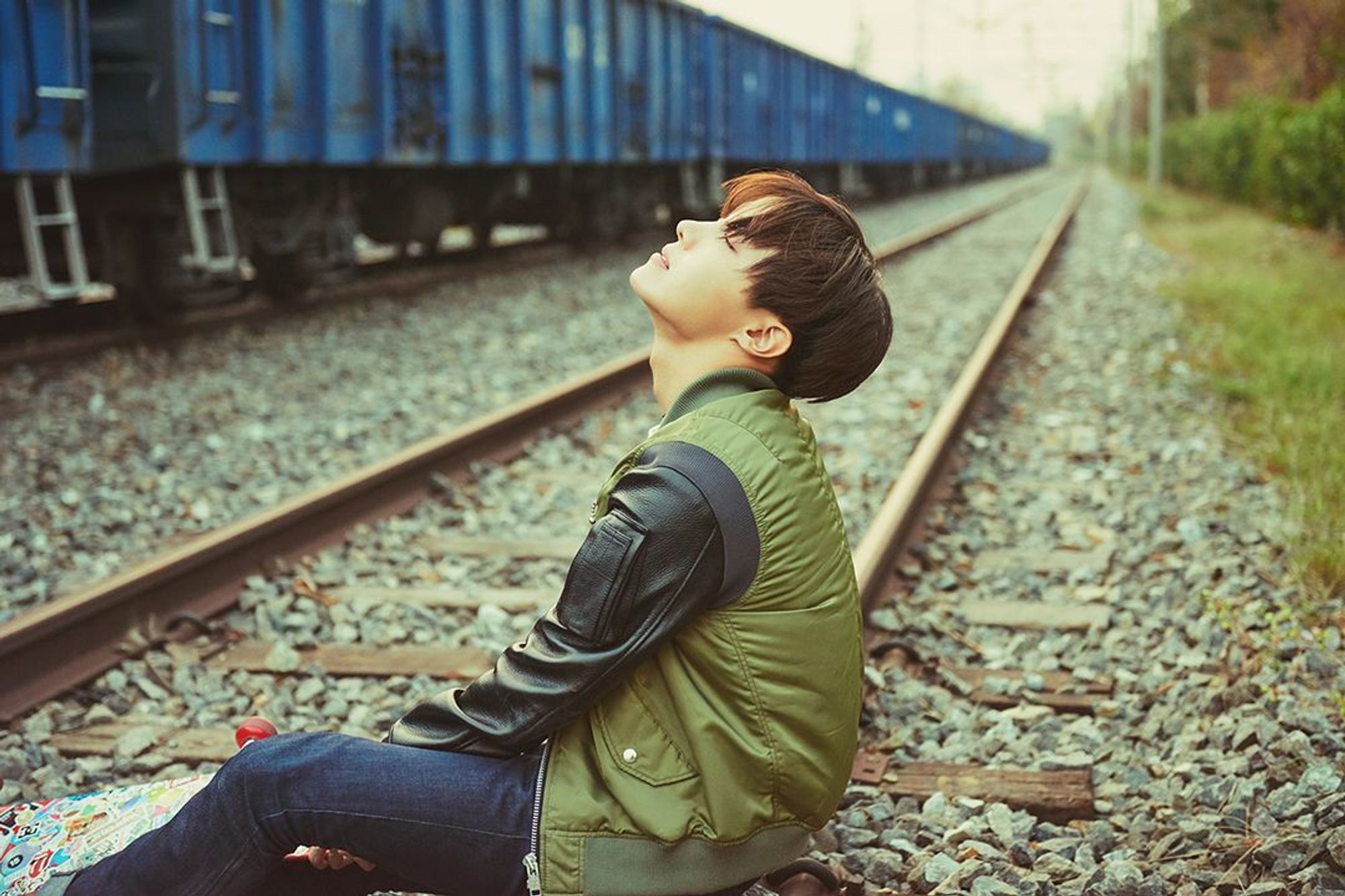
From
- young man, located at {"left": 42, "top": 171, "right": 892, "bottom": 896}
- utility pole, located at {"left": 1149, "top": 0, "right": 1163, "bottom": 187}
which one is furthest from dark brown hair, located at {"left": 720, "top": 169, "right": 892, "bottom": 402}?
utility pole, located at {"left": 1149, "top": 0, "right": 1163, "bottom": 187}

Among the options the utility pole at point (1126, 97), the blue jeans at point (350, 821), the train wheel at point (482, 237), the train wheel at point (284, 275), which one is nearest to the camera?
the blue jeans at point (350, 821)

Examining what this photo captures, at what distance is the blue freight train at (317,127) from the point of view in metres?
7.63

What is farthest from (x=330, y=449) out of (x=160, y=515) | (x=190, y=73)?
(x=190, y=73)

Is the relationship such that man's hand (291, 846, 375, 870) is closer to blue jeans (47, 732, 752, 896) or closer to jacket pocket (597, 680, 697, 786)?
blue jeans (47, 732, 752, 896)

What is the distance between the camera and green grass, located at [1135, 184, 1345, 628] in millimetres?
4355

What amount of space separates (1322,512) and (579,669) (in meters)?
3.49

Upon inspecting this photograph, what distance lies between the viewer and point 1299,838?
256 cm

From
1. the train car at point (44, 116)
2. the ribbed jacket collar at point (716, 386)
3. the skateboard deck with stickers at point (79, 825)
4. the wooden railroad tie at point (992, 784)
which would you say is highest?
the train car at point (44, 116)

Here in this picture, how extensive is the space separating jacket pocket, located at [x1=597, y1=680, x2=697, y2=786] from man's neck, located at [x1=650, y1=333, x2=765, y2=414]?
400 millimetres

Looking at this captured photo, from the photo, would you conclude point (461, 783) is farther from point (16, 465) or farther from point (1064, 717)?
point (16, 465)

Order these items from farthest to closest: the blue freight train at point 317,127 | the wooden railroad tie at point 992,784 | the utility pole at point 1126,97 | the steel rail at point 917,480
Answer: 1. the utility pole at point 1126,97
2. the blue freight train at point 317,127
3. the steel rail at point 917,480
4. the wooden railroad tie at point 992,784

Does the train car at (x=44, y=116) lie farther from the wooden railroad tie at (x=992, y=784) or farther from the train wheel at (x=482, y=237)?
the train wheel at (x=482, y=237)

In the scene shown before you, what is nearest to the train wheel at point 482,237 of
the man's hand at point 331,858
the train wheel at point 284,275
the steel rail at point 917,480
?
the train wheel at point 284,275

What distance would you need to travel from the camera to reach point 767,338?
1951 millimetres
